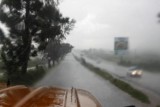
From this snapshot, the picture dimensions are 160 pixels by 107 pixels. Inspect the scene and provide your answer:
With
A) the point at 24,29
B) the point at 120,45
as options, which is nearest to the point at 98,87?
the point at 24,29

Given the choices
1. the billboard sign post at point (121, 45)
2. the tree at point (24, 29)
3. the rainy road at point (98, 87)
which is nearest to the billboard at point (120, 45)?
the billboard sign post at point (121, 45)

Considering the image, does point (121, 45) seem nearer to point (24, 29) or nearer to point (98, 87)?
point (24, 29)

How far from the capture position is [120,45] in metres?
44.4

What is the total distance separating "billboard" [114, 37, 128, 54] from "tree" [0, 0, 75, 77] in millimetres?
10024

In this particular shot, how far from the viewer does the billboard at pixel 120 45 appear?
44.2 meters

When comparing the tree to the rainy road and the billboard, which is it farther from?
the billboard

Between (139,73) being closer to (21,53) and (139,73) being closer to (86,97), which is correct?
(21,53)

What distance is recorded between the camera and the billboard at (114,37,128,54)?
44219 mm

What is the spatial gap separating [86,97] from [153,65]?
71.6 m

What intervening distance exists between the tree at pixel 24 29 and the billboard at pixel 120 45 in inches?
395

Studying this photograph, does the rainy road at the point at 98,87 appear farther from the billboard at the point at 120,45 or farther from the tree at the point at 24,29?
the billboard at the point at 120,45

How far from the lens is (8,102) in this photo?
4.03 metres

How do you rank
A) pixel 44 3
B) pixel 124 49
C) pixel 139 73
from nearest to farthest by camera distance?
pixel 44 3
pixel 124 49
pixel 139 73

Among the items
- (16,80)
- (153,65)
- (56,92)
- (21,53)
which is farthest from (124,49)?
(56,92)
